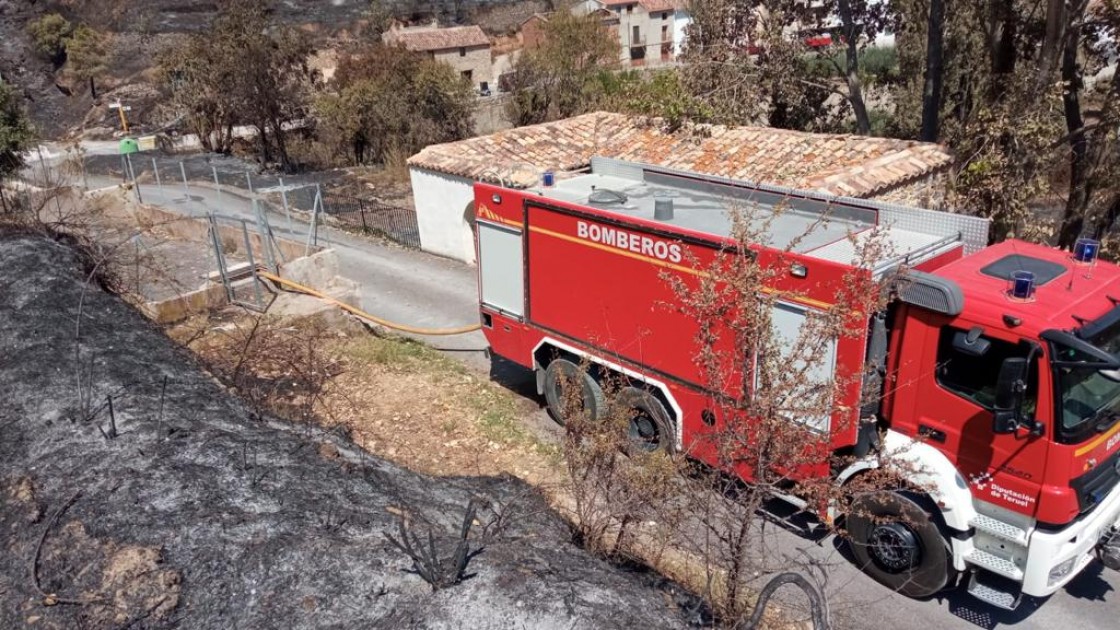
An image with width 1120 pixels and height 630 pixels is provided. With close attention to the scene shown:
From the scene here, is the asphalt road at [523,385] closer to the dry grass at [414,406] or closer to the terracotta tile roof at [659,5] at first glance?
the dry grass at [414,406]

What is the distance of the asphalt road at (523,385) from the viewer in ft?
21.7

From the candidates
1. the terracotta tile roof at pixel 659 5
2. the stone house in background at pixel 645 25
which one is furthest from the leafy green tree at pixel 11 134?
the terracotta tile roof at pixel 659 5

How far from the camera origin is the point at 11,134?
17797mm

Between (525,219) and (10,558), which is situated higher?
(525,219)

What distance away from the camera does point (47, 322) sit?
8.02 metres

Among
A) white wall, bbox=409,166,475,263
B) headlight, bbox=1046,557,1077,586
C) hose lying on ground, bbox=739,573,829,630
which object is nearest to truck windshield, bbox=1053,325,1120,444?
headlight, bbox=1046,557,1077,586

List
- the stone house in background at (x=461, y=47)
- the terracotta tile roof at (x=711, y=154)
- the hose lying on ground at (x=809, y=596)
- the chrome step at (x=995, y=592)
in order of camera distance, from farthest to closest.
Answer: the stone house in background at (x=461, y=47), the terracotta tile roof at (x=711, y=154), the chrome step at (x=995, y=592), the hose lying on ground at (x=809, y=596)

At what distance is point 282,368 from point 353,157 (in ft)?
87.1

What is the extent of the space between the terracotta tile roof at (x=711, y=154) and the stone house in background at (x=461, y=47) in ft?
122

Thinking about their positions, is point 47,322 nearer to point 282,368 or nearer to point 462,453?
point 282,368

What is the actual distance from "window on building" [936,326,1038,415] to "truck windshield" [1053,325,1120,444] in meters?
0.20

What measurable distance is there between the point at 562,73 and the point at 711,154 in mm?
19748

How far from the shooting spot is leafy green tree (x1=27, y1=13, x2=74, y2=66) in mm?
53719

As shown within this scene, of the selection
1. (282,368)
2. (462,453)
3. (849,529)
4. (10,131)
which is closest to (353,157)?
(10,131)
